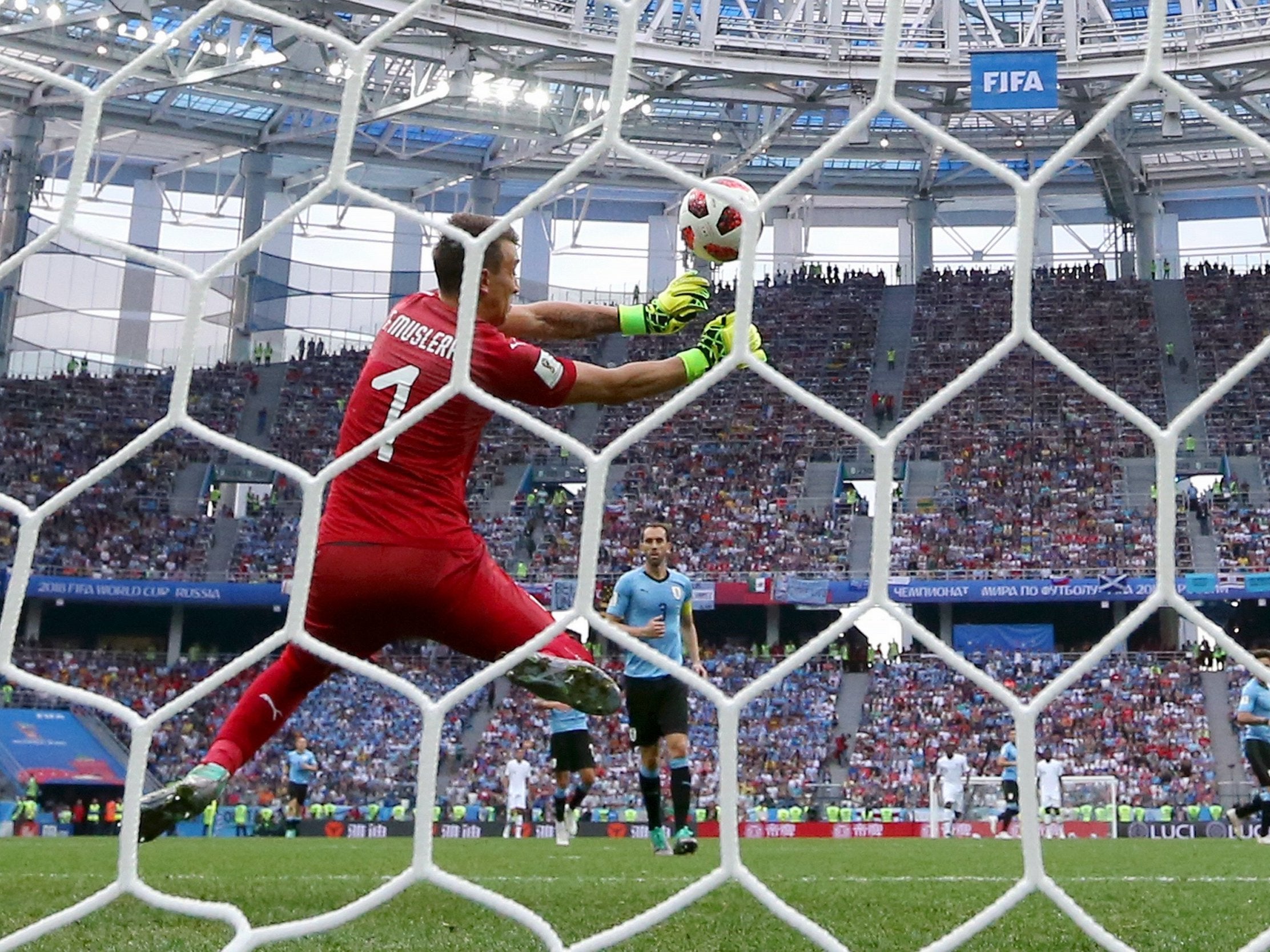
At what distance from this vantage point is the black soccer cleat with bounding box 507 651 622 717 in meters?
3.25

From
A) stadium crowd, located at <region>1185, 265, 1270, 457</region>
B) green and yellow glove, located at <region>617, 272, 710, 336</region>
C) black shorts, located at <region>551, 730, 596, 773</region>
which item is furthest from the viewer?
stadium crowd, located at <region>1185, 265, 1270, 457</region>

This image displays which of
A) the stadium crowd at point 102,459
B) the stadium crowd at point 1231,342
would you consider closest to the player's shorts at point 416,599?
the stadium crowd at point 102,459

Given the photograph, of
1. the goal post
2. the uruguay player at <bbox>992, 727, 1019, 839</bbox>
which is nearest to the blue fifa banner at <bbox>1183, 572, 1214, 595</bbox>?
the goal post

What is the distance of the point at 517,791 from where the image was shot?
16.3m

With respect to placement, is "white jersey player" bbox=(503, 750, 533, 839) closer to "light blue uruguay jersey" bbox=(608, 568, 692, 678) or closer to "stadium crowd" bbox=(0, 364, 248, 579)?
"stadium crowd" bbox=(0, 364, 248, 579)

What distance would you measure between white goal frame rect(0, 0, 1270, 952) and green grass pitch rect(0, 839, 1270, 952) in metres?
0.41

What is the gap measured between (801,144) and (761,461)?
6.35 metres

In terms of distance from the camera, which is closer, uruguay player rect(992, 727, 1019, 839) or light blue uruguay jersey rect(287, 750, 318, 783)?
uruguay player rect(992, 727, 1019, 839)

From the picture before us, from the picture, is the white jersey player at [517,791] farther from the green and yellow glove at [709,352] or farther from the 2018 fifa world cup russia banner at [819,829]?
the green and yellow glove at [709,352]

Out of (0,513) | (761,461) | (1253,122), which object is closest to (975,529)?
(761,461)

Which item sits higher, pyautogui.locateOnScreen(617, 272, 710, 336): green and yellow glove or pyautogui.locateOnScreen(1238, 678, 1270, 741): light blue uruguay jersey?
pyautogui.locateOnScreen(617, 272, 710, 336): green and yellow glove

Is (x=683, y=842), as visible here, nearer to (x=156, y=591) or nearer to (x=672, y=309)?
(x=672, y=309)

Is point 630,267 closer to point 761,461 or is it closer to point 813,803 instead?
point 761,461

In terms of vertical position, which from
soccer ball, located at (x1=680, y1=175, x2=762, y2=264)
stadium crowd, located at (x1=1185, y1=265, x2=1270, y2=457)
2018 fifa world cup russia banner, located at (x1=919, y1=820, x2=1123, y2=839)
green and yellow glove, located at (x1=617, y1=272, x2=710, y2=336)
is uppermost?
stadium crowd, located at (x1=1185, y1=265, x2=1270, y2=457)
